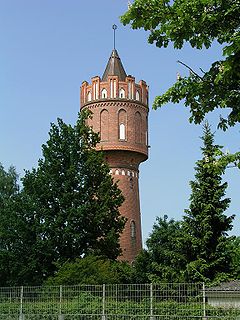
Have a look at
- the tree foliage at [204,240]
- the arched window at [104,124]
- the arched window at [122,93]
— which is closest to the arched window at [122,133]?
the arched window at [104,124]

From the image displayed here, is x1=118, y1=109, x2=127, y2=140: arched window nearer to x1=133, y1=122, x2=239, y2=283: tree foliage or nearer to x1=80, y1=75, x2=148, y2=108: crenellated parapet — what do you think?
x1=80, y1=75, x2=148, y2=108: crenellated parapet

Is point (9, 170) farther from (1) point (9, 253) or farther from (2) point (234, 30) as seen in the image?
(2) point (234, 30)

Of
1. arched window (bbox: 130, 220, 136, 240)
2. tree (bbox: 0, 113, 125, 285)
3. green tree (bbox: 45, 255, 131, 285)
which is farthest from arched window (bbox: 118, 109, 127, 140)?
green tree (bbox: 45, 255, 131, 285)

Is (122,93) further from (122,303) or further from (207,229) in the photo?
(122,303)

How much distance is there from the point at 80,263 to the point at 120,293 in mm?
8221

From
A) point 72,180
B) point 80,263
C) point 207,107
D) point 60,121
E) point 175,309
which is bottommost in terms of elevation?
point 175,309

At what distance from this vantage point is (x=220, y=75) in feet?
25.6

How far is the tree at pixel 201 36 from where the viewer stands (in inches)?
309

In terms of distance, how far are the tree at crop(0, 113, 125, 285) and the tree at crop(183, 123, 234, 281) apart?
15.4 ft

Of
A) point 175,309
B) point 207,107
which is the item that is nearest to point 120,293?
point 175,309

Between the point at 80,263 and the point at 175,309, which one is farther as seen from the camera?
the point at 80,263

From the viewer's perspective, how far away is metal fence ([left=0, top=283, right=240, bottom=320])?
55.2 ft

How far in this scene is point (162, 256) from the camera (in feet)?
118

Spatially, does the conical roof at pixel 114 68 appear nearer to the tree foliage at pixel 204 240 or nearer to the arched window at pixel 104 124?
the arched window at pixel 104 124
